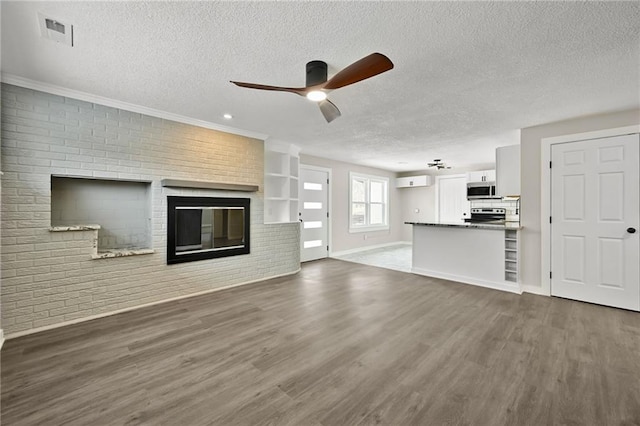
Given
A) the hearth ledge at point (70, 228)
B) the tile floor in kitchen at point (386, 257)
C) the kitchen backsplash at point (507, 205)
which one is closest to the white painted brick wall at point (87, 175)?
the hearth ledge at point (70, 228)

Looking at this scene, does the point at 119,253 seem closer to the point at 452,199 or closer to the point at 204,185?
the point at 204,185

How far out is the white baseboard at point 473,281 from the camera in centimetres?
399

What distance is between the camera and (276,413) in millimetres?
1635

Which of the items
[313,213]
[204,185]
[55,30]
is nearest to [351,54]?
[55,30]

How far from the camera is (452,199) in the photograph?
313 inches

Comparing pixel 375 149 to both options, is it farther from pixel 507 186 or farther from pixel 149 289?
pixel 149 289

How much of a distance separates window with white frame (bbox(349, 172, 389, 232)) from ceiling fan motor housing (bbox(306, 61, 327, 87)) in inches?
203

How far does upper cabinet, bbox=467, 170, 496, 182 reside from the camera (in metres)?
6.80

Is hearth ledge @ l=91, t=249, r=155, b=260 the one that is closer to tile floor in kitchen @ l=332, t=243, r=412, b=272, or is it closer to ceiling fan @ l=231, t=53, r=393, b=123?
ceiling fan @ l=231, t=53, r=393, b=123

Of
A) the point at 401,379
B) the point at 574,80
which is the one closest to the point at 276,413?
the point at 401,379

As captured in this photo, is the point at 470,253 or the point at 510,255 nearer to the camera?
the point at 510,255

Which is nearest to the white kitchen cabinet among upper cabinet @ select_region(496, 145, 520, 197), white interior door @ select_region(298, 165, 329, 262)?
white interior door @ select_region(298, 165, 329, 262)

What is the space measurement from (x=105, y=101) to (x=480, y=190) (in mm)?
7342

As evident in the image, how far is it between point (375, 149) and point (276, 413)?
4869mm
